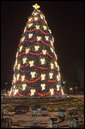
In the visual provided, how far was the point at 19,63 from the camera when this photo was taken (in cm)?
1455

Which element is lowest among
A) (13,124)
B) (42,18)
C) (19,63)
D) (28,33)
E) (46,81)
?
(13,124)

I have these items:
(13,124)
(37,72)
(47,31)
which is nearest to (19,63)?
(37,72)

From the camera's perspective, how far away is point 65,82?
34.1 m

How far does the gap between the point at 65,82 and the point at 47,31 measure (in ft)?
67.0

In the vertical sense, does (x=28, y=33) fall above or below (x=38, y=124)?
above

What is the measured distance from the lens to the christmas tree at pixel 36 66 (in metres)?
13.5

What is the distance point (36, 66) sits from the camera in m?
13.9

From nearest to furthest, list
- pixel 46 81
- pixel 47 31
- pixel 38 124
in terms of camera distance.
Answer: pixel 38 124 < pixel 46 81 < pixel 47 31

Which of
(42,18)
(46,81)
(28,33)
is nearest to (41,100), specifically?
(46,81)

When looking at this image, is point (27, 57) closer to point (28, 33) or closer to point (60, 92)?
point (28, 33)

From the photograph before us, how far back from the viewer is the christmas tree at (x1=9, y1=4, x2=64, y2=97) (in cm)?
1349

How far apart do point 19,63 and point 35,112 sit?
275 inches

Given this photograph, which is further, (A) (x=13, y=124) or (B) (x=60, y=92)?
(B) (x=60, y=92)

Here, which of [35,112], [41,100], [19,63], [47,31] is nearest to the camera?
[35,112]
